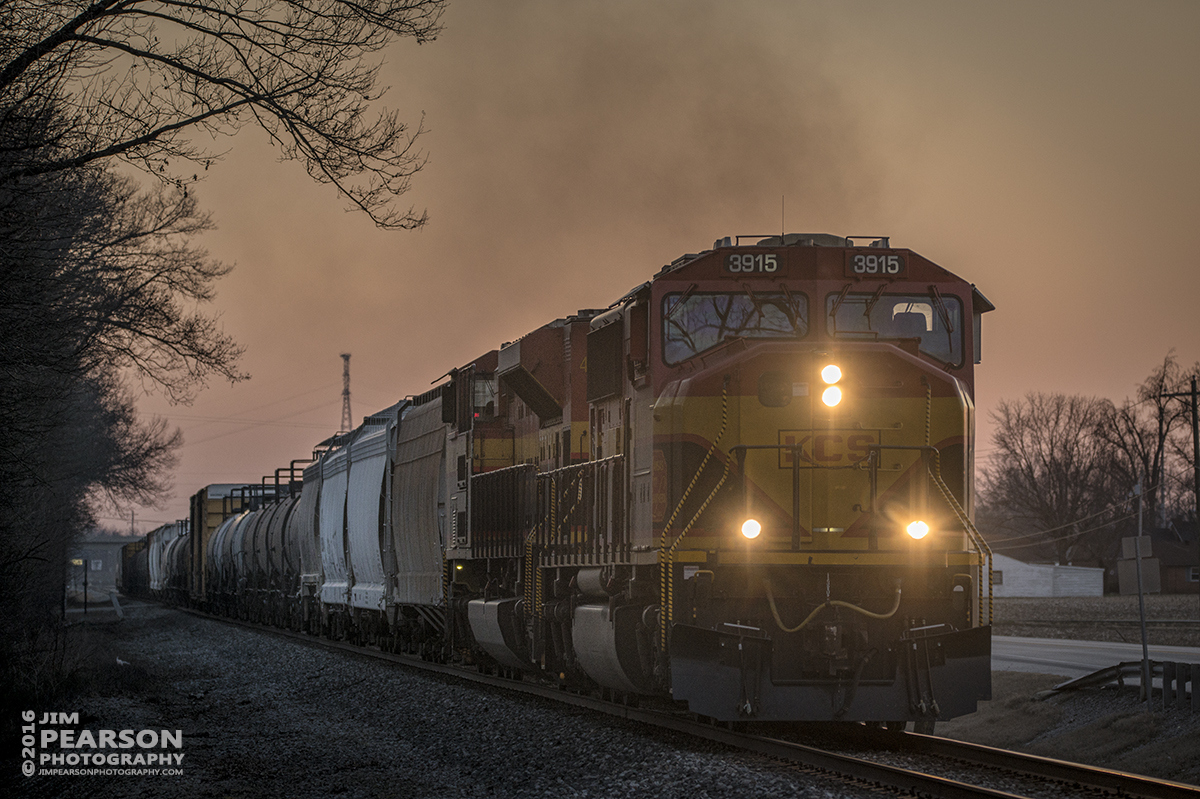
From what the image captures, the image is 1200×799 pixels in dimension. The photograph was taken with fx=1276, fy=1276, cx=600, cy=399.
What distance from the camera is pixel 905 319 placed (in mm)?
11398

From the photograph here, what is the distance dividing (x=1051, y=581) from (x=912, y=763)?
72.2 m

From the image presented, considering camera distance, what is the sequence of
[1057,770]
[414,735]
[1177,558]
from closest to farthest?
[1057,770], [414,735], [1177,558]

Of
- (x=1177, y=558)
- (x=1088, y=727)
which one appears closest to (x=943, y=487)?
(x=1088, y=727)

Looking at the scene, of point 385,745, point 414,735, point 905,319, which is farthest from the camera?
point 414,735

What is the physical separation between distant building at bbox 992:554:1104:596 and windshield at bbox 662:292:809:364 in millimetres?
70001

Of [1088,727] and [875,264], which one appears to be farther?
[1088,727]

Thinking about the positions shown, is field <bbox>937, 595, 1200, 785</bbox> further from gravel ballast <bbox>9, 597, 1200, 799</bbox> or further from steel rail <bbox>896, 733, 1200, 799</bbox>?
steel rail <bbox>896, 733, 1200, 799</bbox>

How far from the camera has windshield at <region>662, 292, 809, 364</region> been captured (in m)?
11.3

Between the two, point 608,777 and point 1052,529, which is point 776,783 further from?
point 1052,529

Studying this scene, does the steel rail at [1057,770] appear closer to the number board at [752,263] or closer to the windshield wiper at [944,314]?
the windshield wiper at [944,314]

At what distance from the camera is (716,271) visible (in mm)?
11352

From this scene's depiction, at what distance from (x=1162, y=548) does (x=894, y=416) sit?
85886mm

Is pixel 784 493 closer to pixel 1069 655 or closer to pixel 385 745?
pixel 385 745

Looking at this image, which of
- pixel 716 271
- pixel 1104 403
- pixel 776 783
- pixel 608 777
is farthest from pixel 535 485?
pixel 1104 403
